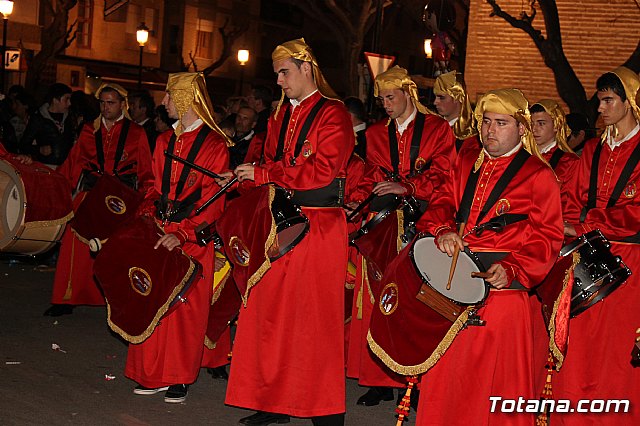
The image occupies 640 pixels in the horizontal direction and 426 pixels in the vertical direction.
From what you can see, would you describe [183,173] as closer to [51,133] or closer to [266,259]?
[266,259]

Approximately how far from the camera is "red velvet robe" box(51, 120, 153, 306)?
383 inches

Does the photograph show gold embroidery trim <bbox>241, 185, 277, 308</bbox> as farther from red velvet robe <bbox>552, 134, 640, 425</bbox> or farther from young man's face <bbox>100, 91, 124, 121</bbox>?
young man's face <bbox>100, 91, 124, 121</bbox>

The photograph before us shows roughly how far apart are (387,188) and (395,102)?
0.85 m

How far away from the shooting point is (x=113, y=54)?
147 feet

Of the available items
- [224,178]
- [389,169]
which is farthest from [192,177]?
[389,169]

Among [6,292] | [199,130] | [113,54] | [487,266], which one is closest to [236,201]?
[199,130]

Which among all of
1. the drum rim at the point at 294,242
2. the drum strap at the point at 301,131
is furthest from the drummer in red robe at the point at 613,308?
the drum strap at the point at 301,131

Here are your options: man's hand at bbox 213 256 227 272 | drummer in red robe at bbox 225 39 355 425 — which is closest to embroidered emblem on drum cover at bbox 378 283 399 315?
drummer in red robe at bbox 225 39 355 425

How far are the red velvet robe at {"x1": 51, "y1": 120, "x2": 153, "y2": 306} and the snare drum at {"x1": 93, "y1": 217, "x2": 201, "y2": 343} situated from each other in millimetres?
1898

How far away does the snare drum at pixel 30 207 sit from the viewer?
8.46 m

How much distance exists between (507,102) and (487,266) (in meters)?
0.86

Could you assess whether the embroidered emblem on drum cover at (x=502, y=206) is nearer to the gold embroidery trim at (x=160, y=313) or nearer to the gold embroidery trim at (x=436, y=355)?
the gold embroidery trim at (x=436, y=355)

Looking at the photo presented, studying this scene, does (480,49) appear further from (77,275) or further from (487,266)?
(487,266)

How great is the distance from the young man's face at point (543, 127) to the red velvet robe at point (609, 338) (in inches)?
46.2
